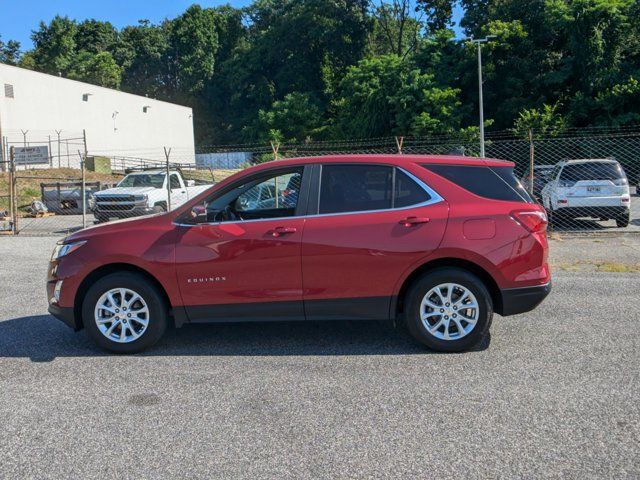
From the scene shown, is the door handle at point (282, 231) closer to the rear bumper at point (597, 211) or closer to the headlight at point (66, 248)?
the headlight at point (66, 248)

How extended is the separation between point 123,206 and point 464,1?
50.9 meters

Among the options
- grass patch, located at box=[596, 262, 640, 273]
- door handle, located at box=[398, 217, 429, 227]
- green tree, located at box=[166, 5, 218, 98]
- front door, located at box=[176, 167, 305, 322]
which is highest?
green tree, located at box=[166, 5, 218, 98]

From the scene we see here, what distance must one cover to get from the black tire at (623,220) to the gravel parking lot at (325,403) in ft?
27.1

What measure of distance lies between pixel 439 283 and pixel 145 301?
262 cm

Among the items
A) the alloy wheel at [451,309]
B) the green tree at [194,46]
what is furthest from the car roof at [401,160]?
the green tree at [194,46]

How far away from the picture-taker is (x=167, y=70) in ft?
292

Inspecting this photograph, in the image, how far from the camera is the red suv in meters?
→ 5.25

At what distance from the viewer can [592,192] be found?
45.1ft

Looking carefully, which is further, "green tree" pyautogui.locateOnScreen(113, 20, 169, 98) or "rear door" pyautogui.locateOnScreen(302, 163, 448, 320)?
"green tree" pyautogui.locateOnScreen(113, 20, 169, 98)

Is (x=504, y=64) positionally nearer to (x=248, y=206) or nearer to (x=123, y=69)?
(x=248, y=206)

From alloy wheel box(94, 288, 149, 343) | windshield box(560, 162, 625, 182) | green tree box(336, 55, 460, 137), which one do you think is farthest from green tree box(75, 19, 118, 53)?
alloy wheel box(94, 288, 149, 343)

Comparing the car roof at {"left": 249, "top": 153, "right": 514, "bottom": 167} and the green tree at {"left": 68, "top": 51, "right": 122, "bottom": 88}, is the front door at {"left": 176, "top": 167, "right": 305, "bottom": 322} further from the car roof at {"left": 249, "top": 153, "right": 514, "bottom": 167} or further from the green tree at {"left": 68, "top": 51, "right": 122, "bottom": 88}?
the green tree at {"left": 68, "top": 51, "right": 122, "bottom": 88}

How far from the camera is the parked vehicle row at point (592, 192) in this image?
44.8 ft

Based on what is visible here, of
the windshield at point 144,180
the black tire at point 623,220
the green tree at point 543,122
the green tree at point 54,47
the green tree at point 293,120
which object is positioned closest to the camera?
the black tire at point 623,220
